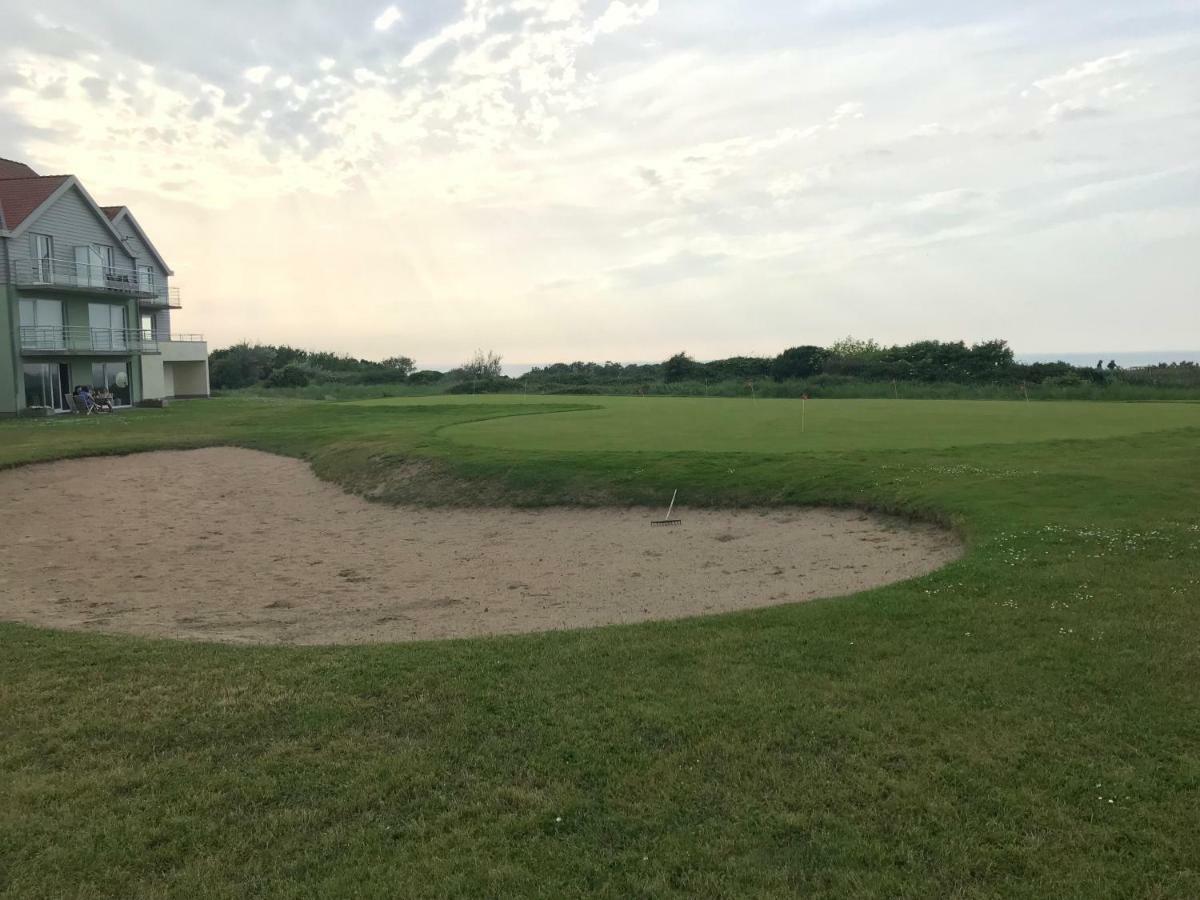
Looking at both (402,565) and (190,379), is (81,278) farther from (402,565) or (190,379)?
(402,565)

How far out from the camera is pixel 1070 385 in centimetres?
5256

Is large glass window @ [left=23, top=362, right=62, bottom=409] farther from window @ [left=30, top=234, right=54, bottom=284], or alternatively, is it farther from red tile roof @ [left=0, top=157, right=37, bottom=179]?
red tile roof @ [left=0, top=157, right=37, bottom=179]

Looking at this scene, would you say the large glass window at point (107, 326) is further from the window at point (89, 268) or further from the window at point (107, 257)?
the window at point (107, 257)

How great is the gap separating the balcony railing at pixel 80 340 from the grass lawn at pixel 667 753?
39318mm

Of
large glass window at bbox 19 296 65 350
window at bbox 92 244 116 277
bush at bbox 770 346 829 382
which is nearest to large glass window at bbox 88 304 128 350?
large glass window at bbox 19 296 65 350

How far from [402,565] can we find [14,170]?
1905 inches

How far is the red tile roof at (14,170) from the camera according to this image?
46500 mm

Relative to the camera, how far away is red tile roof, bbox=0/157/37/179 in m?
46.5

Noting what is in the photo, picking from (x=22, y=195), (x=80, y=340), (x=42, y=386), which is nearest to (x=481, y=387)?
(x=80, y=340)

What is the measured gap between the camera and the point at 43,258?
42062mm

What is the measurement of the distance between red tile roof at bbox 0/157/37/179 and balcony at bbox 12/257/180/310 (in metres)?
6.62

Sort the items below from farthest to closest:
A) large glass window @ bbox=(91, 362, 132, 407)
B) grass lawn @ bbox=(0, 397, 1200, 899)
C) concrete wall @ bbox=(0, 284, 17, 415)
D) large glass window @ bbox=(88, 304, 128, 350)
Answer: large glass window @ bbox=(91, 362, 132, 407), large glass window @ bbox=(88, 304, 128, 350), concrete wall @ bbox=(0, 284, 17, 415), grass lawn @ bbox=(0, 397, 1200, 899)

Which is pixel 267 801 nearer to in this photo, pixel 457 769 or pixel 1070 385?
pixel 457 769

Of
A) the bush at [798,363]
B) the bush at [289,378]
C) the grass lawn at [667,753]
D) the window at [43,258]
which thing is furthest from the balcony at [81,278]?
the bush at [798,363]
